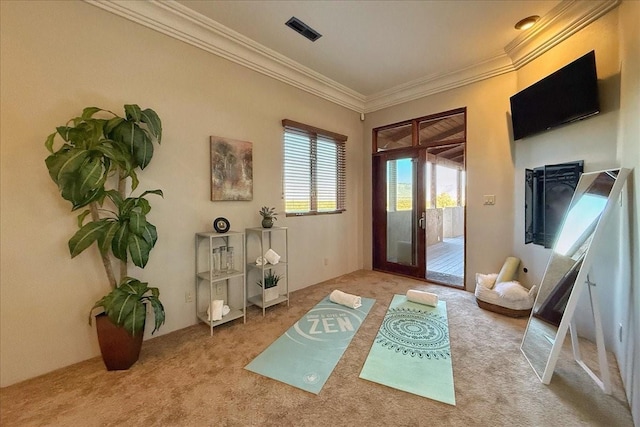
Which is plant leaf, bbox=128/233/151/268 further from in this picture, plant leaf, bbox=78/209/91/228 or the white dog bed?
the white dog bed

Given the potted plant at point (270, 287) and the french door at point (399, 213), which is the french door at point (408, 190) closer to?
the french door at point (399, 213)

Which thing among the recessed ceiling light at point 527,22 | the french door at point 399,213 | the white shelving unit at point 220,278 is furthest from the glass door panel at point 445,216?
the white shelving unit at point 220,278

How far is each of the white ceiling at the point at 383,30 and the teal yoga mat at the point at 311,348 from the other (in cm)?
315

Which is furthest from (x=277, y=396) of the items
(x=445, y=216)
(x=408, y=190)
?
(x=445, y=216)

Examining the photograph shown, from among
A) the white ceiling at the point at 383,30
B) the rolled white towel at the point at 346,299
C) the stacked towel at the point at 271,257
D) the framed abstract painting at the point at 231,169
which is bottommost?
the rolled white towel at the point at 346,299

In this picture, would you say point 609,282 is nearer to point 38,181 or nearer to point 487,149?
point 487,149

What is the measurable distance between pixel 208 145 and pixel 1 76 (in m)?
1.45

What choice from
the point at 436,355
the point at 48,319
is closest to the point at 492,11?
the point at 436,355

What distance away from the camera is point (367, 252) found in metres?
4.89

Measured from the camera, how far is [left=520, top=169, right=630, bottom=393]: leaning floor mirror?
1.80 metres

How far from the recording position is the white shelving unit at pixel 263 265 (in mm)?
3076

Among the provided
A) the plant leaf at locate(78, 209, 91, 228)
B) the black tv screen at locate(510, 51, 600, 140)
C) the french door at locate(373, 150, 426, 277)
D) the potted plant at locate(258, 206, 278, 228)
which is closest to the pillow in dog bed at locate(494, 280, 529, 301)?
the french door at locate(373, 150, 426, 277)

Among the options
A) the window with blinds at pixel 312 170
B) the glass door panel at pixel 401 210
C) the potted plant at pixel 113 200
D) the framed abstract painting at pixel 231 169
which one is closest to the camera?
the potted plant at pixel 113 200

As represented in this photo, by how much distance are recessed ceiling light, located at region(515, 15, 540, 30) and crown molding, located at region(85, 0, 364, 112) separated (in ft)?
7.44
